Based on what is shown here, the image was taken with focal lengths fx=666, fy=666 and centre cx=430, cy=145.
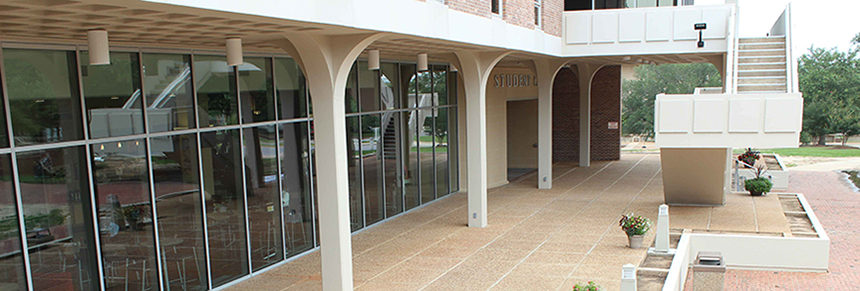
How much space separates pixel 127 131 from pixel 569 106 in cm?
2225

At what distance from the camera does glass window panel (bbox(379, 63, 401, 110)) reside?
15727 mm

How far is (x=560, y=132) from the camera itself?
28.9 m

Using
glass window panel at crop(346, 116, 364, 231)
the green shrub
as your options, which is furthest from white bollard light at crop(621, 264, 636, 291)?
the green shrub

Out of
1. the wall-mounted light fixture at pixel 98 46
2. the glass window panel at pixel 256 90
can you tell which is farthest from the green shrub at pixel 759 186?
the wall-mounted light fixture at pixel 98 46

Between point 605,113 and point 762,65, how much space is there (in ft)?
43.6

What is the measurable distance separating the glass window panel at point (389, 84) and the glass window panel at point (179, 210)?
244 inches

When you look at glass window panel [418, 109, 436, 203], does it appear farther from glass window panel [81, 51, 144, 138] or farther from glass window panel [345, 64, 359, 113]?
glass window panel [81, 51, 144, 138]

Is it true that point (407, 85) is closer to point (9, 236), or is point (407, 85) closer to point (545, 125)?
point (545, 125)

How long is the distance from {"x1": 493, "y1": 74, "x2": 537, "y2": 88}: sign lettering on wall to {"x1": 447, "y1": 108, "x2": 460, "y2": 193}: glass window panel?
6.78ft

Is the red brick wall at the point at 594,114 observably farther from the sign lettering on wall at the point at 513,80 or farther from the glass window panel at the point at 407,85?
the glass window panel at the point at 407,85

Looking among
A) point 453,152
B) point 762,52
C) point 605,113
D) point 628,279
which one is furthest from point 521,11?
point 605,113

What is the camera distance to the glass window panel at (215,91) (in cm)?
1032

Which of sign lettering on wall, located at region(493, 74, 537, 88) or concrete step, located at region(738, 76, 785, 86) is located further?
sign lettering on wall, located at region(493, 74, 537, 88)

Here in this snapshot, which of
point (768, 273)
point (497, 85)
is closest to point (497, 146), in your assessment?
point (497, 85)
